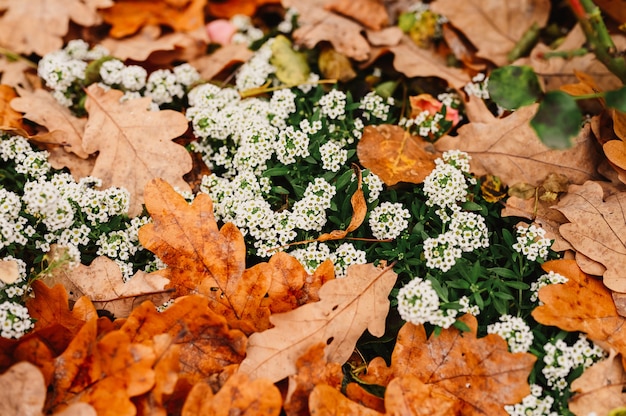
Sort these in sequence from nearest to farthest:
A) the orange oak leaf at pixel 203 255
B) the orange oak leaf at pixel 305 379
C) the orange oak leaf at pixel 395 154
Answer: the orange oak leaf at pixel 305 379
the orange oak leaf at pixel 203 255
the orange oak leaf at pixel 395 154

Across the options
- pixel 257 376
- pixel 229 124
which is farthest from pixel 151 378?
pixel 229 124

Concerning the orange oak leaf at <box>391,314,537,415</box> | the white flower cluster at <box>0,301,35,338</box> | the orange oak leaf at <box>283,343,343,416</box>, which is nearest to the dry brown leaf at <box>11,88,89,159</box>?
the white flower cluster at <box>0,301,35,338</box>

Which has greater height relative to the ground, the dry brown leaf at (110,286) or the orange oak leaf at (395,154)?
the orange oak leaf at (395,154)

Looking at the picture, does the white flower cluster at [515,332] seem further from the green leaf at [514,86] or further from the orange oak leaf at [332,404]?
the green leaf at [514,86]

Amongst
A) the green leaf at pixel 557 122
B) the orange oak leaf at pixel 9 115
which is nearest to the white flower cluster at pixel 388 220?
the green leaf at pixel 557 122

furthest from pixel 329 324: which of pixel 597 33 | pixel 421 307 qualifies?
pixel 597 33

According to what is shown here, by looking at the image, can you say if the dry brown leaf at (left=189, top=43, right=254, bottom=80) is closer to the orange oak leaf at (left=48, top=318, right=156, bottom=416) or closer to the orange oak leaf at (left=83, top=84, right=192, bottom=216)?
the orange oak leaf at (left=83, top=84, right=192, bottom=216)

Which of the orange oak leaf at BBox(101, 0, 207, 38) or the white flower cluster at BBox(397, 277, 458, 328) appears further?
the orange oak leaf at BBox(101, 0, 207, 38)
